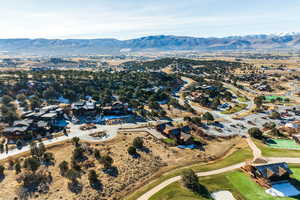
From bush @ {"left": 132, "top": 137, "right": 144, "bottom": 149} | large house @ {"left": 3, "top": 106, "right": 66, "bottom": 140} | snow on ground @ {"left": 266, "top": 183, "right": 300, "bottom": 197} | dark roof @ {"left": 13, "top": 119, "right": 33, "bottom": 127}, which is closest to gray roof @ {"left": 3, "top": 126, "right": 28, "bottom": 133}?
large house @ {"left": 3, "top": 106, "right": 66, "bottom": 140}

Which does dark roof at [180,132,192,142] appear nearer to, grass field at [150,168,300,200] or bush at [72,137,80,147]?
grass field at [150,168,300,200]

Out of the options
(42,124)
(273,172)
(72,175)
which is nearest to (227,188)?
(273,172)

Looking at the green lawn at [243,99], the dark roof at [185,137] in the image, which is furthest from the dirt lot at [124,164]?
the green lawn at [243,99]

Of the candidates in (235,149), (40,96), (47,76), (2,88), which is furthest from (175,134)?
(47,76)

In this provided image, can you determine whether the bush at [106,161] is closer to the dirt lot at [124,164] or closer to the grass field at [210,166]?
the dirt lot at [124,164]

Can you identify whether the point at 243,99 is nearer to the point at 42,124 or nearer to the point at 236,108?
the point at 236,108
